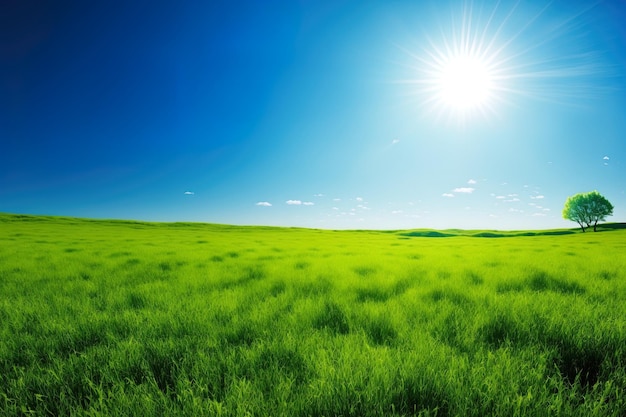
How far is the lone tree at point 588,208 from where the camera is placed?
5941cm

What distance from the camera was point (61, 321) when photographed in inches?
117

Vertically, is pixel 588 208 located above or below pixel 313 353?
above

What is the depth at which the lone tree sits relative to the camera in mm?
59406

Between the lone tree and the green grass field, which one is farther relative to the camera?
the lone tree

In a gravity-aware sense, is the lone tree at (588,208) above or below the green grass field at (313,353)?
above

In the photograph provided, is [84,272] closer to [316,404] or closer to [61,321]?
[61,321]

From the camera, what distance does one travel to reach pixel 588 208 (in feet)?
198

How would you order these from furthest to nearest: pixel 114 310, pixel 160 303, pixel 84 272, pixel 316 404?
pixel 84 272 < pixel 160 303 < pixel 114 310 < pixel 316 404

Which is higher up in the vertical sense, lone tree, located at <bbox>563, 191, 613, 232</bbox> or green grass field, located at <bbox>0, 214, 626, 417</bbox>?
lone tree, located at <bbox>563, 191, 613, 232</bbox>

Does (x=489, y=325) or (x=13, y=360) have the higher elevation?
(x=489, y=325)

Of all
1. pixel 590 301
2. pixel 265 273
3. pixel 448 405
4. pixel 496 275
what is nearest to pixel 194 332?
pixel 448 405

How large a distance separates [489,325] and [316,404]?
2.19m

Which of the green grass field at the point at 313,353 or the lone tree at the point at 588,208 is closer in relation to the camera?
the green grass field at the point at 313,353

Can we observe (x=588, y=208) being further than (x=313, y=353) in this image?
Yes
